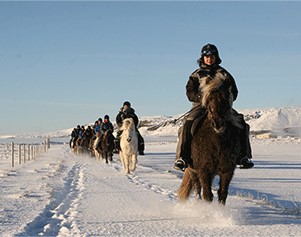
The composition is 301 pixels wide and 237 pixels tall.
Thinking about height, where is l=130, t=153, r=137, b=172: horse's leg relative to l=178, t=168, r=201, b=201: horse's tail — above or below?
below

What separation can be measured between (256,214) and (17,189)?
6.63 meters

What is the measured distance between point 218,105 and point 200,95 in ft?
2.64

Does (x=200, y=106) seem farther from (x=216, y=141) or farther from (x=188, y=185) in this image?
(x=188, y=185)

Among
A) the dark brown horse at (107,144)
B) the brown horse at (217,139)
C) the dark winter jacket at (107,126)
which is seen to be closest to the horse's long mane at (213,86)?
the brown horse at (217,139)

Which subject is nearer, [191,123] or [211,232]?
[211,232]

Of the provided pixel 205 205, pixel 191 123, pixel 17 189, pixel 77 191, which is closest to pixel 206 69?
pixel 191 123

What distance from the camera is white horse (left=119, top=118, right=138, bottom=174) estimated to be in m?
18.7

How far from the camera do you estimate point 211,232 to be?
277 inches

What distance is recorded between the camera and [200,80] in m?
8.35

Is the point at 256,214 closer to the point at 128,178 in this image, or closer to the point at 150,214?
the point at 150,214

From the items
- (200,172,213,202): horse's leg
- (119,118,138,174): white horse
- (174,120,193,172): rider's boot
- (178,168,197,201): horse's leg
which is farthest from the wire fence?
(200,172,213,202): horse's leg

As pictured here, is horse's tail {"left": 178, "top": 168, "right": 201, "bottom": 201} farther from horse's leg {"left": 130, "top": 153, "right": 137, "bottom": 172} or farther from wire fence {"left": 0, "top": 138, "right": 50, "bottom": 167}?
wire fence {"left": 0, "top": 138, "right": 50, "bottom": 167}

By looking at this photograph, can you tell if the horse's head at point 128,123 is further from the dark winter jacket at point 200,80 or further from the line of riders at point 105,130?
the dark winter jacket at point 200,80

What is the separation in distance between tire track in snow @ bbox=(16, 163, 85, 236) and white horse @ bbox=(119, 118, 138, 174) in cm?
643
